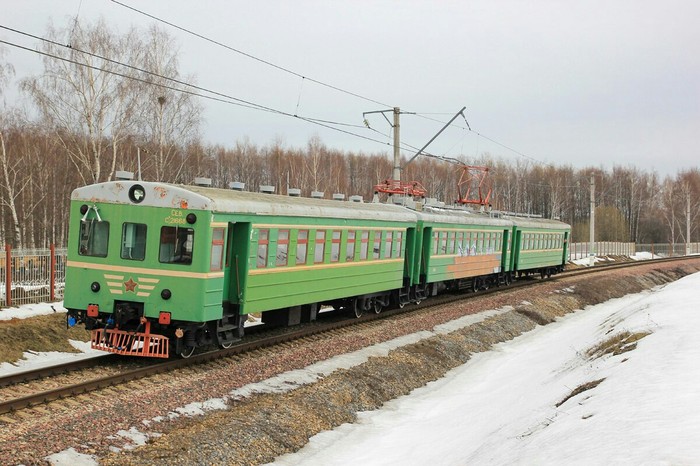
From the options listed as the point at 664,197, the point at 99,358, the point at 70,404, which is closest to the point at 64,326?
the point at 99,358

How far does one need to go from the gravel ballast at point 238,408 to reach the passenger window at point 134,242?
7.23 ft

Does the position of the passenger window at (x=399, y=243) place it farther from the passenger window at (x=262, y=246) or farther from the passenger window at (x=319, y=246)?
the passenger window at (x=262, y=246)

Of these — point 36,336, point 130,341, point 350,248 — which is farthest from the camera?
point 350,248

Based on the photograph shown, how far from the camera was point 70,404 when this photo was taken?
9773 millimetres

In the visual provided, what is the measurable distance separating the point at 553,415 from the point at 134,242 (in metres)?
7.43

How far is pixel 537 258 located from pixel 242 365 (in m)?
26.0

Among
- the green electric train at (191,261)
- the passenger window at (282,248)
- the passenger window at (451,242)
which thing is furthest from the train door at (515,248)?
the passenger window at (282,248)

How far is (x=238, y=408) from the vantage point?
1047cm

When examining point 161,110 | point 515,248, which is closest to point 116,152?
point 161,110

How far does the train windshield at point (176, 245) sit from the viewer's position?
12414 millimetres

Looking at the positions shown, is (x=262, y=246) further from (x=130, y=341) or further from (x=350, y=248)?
(x=350, y=248)

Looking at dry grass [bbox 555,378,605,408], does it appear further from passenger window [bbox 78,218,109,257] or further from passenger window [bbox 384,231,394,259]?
passenger window [bbox 384,231,394,259]

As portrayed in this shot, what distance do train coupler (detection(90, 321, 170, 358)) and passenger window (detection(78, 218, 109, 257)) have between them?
1.36 meters

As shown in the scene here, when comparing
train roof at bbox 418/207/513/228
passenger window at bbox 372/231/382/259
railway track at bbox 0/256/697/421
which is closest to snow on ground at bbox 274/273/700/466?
railway track at bbox 0/256/697/421
